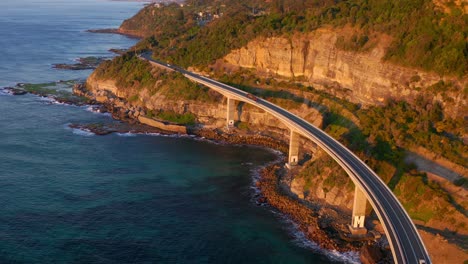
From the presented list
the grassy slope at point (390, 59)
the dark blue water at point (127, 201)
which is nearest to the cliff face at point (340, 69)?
the grassy slope at point (390, 59)

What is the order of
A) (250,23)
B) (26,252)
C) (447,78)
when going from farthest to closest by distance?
1. (250,23)
2. (447,78)
3. (26,252)

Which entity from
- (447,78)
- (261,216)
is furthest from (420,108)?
(261,216)

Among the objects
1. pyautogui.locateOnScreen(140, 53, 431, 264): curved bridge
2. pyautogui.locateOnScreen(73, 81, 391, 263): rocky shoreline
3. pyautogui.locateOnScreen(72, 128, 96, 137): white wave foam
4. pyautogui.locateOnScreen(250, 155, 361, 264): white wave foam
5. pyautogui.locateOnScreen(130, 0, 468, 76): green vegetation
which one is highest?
pyautogui.locateOnScreen(130, 0, 468, 76): green vegetation

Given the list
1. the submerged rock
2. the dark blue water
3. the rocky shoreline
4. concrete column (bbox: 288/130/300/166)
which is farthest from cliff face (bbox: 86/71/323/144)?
the submerged rock

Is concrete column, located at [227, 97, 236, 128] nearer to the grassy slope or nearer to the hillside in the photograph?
the hillside

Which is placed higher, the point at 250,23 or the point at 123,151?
the point at 250,23

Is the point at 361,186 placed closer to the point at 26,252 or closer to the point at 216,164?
the point at 216,164
